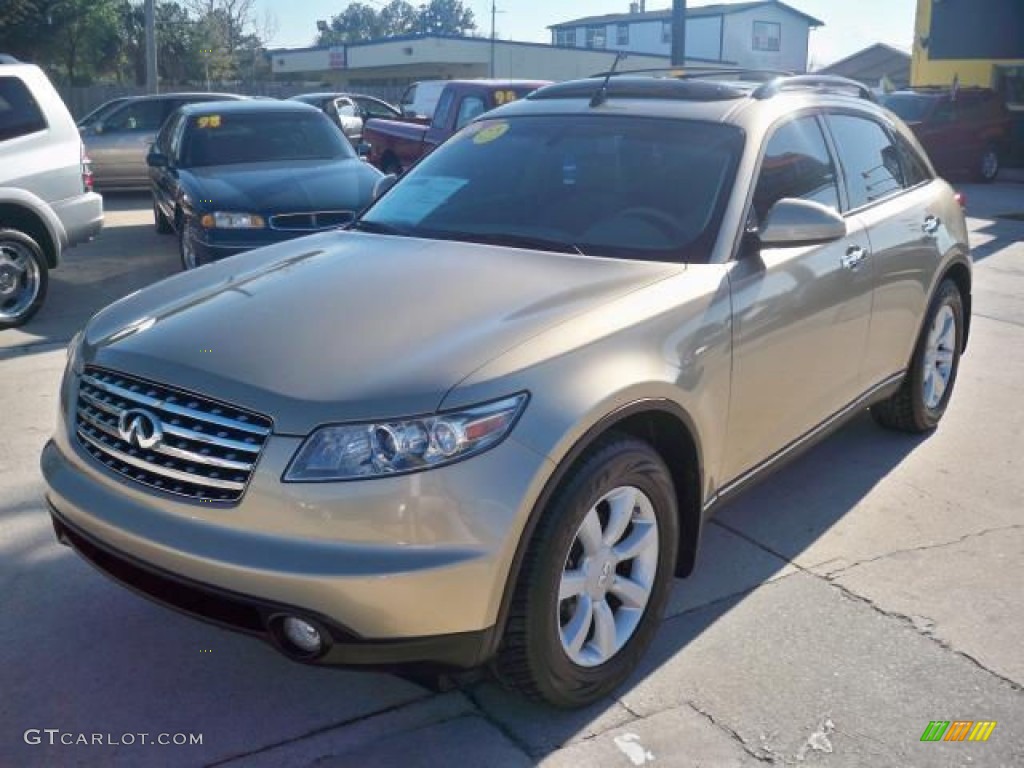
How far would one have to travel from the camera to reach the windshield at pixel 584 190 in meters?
3.69

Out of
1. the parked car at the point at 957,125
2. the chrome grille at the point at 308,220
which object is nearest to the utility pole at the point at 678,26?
the parked car at the point at 957,125

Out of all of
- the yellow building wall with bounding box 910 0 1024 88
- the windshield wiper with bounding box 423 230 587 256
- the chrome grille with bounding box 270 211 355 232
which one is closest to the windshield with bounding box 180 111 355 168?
the chrome grille with bounding box 270 211 355 232

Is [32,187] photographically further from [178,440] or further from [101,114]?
[101,114]

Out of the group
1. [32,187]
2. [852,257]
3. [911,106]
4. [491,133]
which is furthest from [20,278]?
[911,106]

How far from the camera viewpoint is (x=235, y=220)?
8.38m

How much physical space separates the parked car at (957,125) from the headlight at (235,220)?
14.5 meters

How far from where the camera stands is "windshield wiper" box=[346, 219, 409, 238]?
4.11 meters

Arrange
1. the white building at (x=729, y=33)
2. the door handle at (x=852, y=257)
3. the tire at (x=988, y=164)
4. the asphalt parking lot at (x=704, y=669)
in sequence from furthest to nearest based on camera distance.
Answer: the white building at (x=729, y=33) < the tire at (x=988, y=164) < the door handle at (x=852, y=257) < the asphalt parking lot at (x=704, y=669)

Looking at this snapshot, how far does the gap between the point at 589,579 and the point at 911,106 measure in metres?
19.1

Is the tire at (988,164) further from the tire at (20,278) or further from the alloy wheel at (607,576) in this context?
the alloy wheel at (607,576)

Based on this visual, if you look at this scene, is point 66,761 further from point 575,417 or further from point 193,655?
point 575,417

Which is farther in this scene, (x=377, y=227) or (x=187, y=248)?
(x=187, y=248)

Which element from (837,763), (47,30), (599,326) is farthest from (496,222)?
(47,30)

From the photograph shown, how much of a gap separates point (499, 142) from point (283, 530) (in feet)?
7.64
